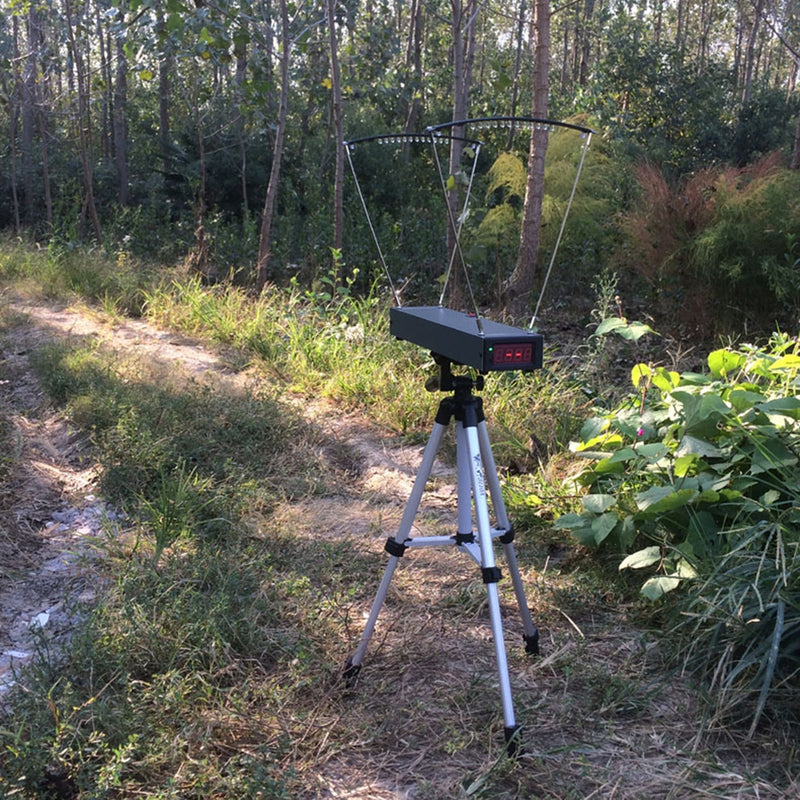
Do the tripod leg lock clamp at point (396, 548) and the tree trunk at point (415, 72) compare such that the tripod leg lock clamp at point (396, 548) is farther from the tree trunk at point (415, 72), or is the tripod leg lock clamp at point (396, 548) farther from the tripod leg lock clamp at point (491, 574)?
the tree trunk at point (415, 72)

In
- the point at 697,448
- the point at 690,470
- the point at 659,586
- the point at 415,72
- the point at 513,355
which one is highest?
the point at 415,72

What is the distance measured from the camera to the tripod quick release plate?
188 cm

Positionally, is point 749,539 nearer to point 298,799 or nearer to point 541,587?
point 541,587

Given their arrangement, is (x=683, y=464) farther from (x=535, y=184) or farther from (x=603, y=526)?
(x=535, y=184)

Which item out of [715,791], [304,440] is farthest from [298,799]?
[304,440]

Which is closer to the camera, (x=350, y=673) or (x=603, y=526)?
(x=350, y=673)

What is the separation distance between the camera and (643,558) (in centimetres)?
262

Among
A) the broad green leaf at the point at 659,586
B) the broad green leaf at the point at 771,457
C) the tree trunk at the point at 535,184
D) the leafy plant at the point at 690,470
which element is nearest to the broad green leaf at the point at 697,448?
the leafy plant at the point at 690,470

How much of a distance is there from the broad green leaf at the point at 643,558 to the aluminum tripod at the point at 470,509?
1.50 feet

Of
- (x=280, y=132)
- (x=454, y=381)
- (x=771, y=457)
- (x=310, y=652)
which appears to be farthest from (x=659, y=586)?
(x=280, y=132)

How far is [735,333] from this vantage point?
19.0 ft

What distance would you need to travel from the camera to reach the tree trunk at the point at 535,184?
5.78m

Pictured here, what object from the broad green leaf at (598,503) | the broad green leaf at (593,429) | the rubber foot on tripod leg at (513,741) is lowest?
the rubber foot on tripod leg at (513,741)

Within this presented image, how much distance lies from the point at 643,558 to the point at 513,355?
1067mm
